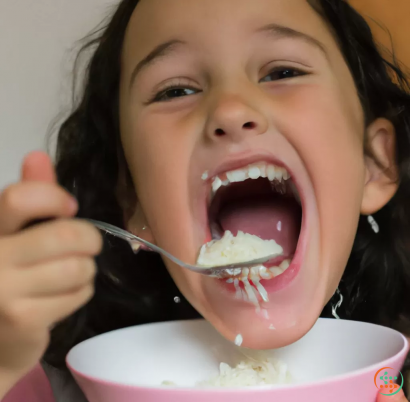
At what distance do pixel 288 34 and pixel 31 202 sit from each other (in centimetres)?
47

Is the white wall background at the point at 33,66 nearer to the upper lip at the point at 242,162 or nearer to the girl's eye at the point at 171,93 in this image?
the girl's eye at the point at 171,93

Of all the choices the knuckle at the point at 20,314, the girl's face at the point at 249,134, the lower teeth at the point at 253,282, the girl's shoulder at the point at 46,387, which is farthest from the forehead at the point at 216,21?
the girl's shoulder at the point at 46,387

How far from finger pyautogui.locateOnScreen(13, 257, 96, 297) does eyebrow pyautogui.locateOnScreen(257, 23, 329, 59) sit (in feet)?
1.46

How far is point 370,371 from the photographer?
1.55ft

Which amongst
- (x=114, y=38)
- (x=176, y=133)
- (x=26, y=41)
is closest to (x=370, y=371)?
(x=176, y=133)

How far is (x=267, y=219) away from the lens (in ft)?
2.67

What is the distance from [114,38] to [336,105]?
44 cm

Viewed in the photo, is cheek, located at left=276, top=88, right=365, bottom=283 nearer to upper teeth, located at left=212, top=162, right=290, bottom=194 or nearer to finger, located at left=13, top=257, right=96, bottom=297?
upper teeth, located at left=212, top=162, right=290, bottom=194

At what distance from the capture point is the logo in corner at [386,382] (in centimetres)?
49

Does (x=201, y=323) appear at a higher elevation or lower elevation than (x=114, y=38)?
lower

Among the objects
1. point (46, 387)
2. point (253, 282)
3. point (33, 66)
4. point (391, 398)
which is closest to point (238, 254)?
point (253, 282)

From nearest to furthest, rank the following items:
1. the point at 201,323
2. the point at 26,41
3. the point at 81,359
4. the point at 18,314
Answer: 1. the point at 18,314
2. the point at 81,359
3. the point at 201,323
4. the point at 26,41

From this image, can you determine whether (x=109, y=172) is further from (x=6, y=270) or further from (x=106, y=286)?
(x=6, y=270)

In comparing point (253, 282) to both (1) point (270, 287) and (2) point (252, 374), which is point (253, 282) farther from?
(2) point (252, 374)
